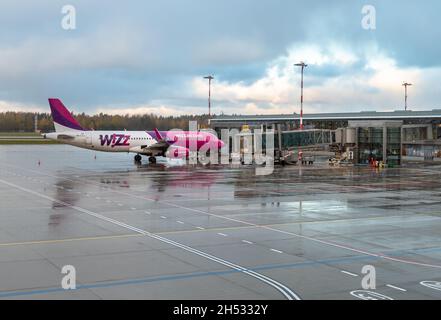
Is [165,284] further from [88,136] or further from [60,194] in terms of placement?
[88,136]

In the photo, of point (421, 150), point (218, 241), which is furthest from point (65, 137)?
point (421, 150)

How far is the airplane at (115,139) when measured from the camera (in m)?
63.1

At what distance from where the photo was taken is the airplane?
63125mm

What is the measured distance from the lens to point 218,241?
19.6 m

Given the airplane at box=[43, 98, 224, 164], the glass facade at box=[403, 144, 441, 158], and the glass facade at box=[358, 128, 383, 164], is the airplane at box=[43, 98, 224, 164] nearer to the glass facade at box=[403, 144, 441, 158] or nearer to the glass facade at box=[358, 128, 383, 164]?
the glass facade at box=[358, 128, 383, 164]

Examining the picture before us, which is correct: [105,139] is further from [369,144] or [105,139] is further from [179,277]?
[179,277]

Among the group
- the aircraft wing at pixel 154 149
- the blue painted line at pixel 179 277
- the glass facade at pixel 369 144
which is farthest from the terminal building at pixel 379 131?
the blue painted line at pixel 179 277

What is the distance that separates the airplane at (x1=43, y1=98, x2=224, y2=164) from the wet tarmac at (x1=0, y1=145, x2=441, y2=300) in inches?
985

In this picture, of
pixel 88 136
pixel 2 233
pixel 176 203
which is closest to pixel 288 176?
pixel 176 203

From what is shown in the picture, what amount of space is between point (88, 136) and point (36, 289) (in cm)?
5148

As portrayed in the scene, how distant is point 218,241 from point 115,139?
46.7 meters

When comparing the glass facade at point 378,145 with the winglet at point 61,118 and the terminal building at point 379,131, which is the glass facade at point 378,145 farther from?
the winglet at point 61,118

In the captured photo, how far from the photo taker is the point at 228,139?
2968 inches

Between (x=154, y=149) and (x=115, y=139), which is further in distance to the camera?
(x=154, y=149)
